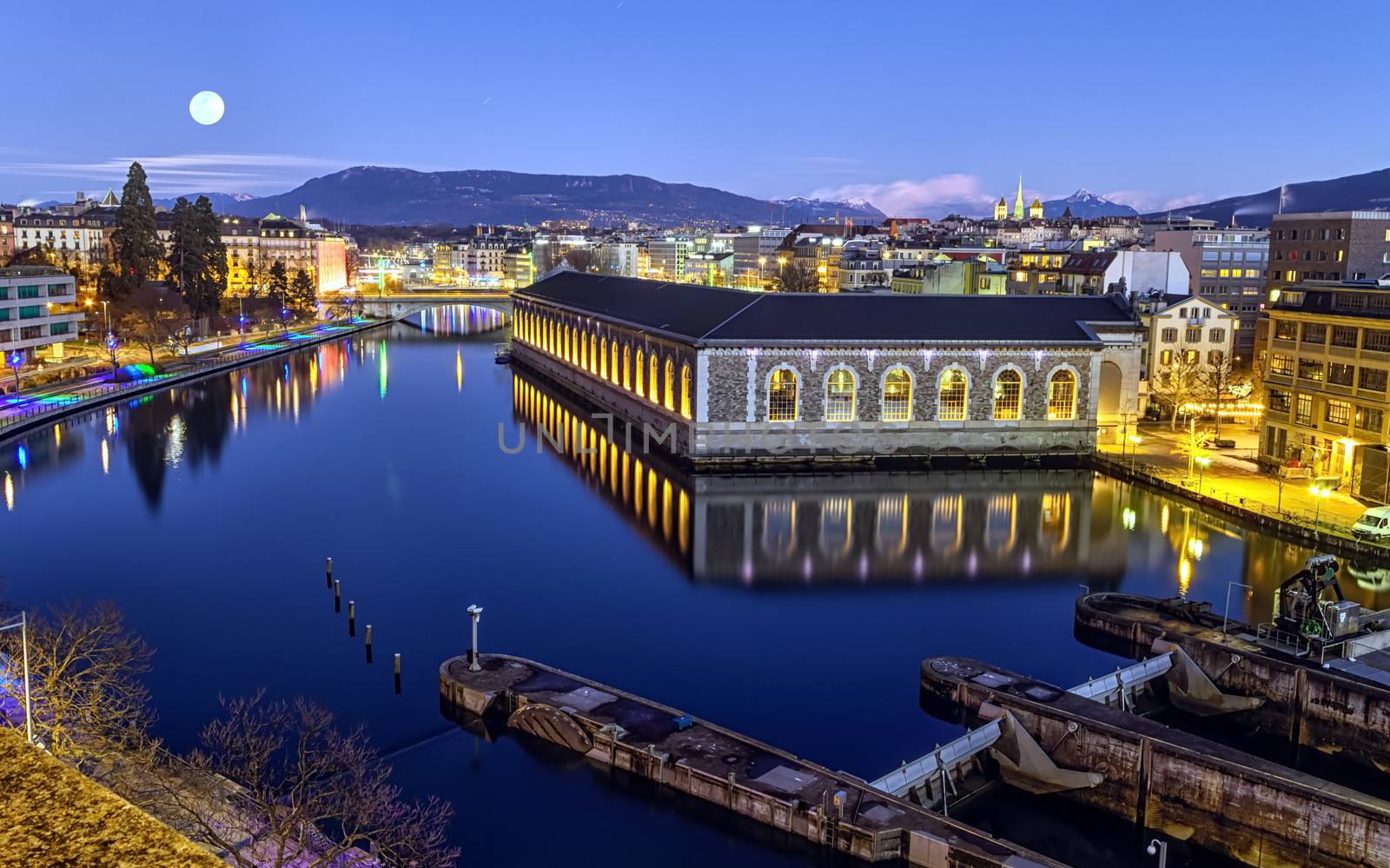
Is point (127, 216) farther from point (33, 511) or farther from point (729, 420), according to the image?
point (729, 420)

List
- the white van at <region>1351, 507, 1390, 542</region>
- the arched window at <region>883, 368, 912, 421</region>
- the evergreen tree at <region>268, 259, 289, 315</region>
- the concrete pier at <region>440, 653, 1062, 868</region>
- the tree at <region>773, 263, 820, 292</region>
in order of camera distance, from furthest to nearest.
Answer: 1. the tree at <region>773, 263, 820, 292</region>
2. the evergreen tree at <region>268, 259, 289, 315</region>
3. the arched window at <region>883, 368, 912, 421</region>
4. the white van at <region>1351, 507, 1390, 542</region>
5. the concrete pier at <region>440, 653, 1062, 868</region>

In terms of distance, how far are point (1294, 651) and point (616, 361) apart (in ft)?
142

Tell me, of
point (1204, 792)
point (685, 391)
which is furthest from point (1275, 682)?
point (685, 391)

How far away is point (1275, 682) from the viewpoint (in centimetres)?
2419

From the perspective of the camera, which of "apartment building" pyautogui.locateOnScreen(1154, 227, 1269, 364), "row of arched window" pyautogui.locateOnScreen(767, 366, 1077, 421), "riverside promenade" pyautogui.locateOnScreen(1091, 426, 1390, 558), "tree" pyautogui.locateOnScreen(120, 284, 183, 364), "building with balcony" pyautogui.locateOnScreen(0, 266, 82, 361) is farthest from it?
"apartment building" pyautogui.locateOnScreen(1154, 227, 1269, 364)

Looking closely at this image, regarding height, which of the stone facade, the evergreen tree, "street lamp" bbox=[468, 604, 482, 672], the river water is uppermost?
the evergreen tree

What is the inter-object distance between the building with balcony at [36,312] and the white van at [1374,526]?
7187 cm

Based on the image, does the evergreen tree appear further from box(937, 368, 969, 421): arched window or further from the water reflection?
box(937, 368, 969, 421): arched window

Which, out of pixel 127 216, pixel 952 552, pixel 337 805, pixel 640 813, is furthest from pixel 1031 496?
pixel 127 216

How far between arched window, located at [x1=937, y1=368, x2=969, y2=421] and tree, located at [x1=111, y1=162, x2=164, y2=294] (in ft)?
229

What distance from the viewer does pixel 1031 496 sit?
149ft

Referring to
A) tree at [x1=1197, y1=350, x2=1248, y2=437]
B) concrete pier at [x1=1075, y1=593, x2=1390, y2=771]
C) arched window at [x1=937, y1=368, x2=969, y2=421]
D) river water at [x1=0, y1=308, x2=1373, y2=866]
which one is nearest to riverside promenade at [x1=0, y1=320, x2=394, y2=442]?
river water at [x1=0, y1=308, x2=1373, y2=866]

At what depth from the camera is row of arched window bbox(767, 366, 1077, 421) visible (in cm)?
5053

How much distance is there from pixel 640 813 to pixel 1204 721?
499 inches
